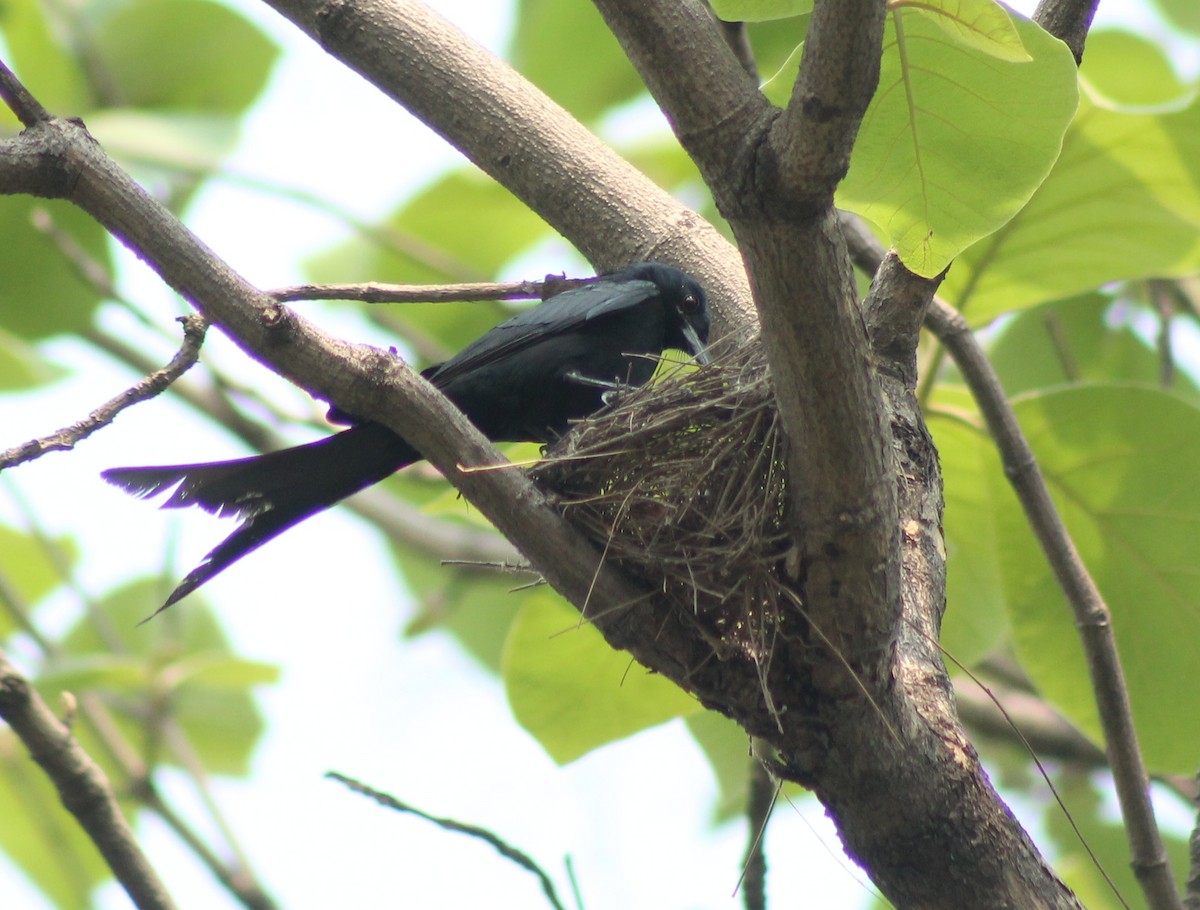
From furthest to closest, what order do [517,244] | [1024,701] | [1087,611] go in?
1. [517,244]
2. [1024,701]
3. [1087,611]

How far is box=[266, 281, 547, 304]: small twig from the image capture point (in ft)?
7.20

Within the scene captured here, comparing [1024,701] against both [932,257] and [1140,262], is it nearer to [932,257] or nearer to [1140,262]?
[1140,262]

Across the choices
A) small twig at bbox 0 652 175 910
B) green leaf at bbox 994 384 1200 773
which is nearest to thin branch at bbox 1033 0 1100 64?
green leaf at bbox 994 384 1200 773

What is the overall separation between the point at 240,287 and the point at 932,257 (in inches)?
42.7

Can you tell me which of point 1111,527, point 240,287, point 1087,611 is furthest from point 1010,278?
point 240,287

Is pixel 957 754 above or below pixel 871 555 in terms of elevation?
below

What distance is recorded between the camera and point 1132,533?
3.04m

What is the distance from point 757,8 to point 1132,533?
174cm

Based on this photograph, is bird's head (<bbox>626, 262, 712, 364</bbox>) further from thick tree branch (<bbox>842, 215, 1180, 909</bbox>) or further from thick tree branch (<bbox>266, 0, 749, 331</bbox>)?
thick tree branch (<bbox>842, 215, 1180, 909</bbox>)

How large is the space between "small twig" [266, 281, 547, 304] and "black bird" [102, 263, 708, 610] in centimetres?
29

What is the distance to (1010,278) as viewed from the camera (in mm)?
3133

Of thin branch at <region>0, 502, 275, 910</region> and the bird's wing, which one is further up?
the bird's wing

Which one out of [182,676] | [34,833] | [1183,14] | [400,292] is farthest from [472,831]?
[1183,14]

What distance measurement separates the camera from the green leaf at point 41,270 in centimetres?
386
